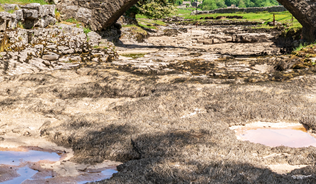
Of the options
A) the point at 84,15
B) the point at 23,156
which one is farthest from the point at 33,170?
the point at 84,15

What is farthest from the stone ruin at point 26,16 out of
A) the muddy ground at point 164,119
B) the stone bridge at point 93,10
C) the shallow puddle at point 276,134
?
the shallow puddle at point 276,134

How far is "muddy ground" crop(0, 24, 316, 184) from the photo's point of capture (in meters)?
1.98

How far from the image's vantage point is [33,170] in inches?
87.0

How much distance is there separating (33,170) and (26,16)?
6.23 meters

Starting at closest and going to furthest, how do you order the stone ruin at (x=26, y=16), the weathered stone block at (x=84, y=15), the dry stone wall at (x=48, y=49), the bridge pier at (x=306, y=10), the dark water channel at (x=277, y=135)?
the dark water channel at (x=277, y=135) → the dry stone wall at (x=48, y=49) → the stone ruin at (x=26, y=16) → the bridge pier at (x=306, y=10) → the weathered stone block at (x=84, y=15)

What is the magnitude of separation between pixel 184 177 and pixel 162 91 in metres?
2.34

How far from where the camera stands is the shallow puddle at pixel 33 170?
2.04m

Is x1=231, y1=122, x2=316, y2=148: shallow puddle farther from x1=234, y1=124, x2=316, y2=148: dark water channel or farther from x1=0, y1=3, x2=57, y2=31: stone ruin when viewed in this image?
x1=0, y1=3, x2=57, y2=31: stone ruin

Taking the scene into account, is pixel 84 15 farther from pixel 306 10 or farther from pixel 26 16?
pixel 306 10

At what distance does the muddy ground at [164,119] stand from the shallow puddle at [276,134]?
0.11 m

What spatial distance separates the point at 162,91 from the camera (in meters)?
4.10

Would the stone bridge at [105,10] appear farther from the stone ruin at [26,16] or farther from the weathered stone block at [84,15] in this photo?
the stone ruin at [26,16]

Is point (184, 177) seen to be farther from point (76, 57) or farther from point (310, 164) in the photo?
point (76, 57)

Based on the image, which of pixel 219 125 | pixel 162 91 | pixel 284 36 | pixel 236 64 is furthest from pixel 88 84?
pixel 284 36
